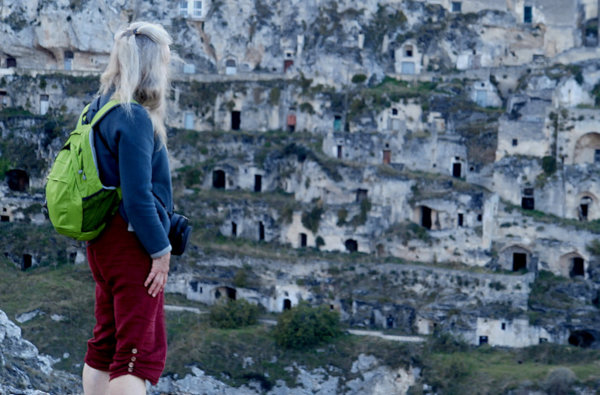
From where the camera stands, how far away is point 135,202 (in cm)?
909

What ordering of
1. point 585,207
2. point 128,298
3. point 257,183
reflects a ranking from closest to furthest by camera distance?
1. point 128,298
2. point 585,207
3. point 257,183

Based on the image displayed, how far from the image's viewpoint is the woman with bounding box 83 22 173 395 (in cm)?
913

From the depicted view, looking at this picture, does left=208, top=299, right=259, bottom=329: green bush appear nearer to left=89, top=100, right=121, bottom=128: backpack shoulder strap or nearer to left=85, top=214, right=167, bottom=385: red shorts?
left=85, top=214, right=167, bottom=385: red shorts

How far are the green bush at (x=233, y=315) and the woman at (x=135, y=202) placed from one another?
37.9m

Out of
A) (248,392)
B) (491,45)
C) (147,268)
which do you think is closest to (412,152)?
(491,45)

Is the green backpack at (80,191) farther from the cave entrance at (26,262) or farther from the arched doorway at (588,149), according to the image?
the cave entrance at (26,262)

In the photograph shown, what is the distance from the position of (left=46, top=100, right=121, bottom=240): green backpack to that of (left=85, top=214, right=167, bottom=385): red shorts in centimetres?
18

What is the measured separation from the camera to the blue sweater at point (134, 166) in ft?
29.8

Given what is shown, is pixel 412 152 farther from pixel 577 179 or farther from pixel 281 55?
pixel 281 55

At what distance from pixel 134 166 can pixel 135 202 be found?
0.31m

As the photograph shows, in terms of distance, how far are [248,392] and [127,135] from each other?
37145 mm

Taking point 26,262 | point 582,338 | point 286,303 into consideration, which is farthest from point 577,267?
point 26,262

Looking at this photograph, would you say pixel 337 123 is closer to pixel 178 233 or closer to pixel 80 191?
pixel 178 233

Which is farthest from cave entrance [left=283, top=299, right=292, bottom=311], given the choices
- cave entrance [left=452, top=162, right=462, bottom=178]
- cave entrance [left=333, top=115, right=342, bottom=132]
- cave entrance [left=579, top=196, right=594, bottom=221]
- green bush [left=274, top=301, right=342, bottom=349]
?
cave entrance [left=579, top=196, right=594, bottom=221]
